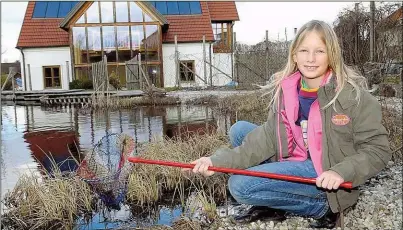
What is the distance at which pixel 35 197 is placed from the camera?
3682 mm

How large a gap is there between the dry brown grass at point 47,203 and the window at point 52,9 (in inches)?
754

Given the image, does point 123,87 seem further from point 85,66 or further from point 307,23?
point 307,23

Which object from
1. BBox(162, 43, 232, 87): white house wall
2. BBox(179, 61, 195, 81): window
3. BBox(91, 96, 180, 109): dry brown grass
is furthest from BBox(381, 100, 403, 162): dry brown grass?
BBox(179, 61, 195, 81): window

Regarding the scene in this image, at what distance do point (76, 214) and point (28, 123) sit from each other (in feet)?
24.3

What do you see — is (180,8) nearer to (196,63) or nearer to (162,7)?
(162,7)

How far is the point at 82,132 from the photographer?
8.55 meters

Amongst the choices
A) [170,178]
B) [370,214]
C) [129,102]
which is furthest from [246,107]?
[370,214]

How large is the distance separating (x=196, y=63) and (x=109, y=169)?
16272mm

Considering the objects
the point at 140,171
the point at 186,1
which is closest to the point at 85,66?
the point at 186,1

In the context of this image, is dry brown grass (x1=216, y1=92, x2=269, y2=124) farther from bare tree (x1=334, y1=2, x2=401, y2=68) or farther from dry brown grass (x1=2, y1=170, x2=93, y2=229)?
dry brown grass (x1=2, y1=170, x2=93, y2=229)

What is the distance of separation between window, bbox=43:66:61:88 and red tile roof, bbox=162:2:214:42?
488 cm

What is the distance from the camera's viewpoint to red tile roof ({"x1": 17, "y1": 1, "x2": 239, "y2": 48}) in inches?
822

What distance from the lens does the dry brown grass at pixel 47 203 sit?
11.7 ft

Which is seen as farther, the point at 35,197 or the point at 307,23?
the point at 35,197
